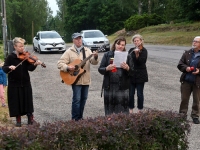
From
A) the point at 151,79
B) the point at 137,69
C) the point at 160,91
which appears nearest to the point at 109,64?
the point at 137,69

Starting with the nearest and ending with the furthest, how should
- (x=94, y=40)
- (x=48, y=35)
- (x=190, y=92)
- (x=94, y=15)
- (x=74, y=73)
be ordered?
(x=74, y=73) → (x=190, y=92) → (x=94, y=40) → (x=48, y=35) → (x=94, y=15)

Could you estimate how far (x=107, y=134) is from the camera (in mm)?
4098

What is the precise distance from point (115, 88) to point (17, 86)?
6.33ft

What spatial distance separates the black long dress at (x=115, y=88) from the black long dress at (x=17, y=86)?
57.0 inches

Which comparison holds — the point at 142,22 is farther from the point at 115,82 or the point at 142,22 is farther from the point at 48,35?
the point at 115,82

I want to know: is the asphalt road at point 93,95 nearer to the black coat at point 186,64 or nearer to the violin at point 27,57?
the black coat at point 186,64

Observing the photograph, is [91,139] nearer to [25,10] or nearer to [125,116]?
[125,116]

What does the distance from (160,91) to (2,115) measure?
5.17 meters

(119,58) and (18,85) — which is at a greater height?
(119,58)

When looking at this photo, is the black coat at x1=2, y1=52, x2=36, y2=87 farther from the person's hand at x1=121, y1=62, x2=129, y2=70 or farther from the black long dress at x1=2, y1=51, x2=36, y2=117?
the person's hand at x1=121, y1=62, x2=129, y2=70

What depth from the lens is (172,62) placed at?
18047mm

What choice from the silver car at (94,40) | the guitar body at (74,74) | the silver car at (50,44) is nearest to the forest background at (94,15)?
the silver car at (94,40)

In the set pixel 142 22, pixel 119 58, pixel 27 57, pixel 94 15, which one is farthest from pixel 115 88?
pixel 94 15

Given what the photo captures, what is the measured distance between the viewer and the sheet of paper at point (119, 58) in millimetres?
6102
